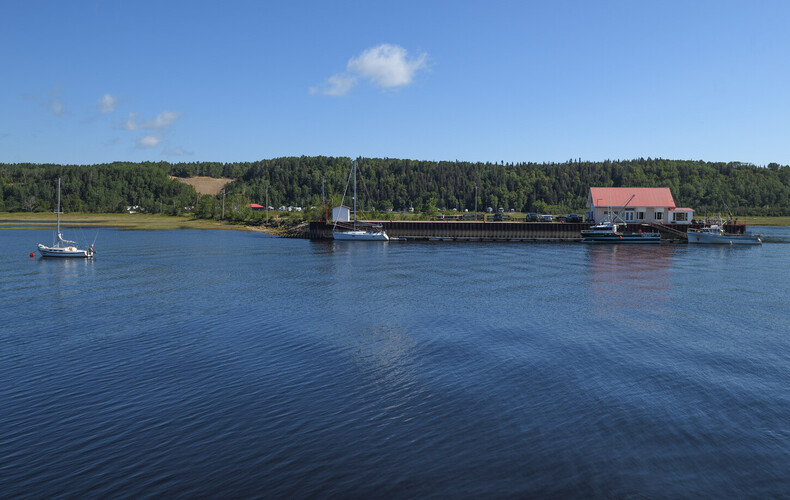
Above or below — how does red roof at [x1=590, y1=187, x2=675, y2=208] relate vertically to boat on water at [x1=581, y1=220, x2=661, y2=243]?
above

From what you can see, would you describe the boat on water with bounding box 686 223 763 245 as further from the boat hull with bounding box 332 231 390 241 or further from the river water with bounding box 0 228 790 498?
the river water with bounding box 0 228 790 498

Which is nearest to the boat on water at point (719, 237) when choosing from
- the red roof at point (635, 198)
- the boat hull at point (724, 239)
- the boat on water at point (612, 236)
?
the boat hull at point (724, 239)

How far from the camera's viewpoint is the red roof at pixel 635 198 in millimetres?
141500

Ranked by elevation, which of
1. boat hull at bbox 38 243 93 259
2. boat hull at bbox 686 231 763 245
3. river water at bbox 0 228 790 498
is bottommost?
river water at bbox 0 228 790 498

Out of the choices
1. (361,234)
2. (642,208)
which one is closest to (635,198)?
(642,208)

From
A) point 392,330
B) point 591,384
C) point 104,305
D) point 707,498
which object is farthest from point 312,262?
point 707,498

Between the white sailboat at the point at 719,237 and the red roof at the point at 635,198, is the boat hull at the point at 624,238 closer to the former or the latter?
the white sailboat at the point at 719,237

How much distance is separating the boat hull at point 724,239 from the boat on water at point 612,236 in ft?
30.4

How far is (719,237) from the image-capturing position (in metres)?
127

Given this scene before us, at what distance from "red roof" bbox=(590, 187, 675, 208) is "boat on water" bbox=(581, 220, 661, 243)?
12.7 meters

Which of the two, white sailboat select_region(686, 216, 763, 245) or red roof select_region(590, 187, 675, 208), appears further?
red roof select_region(590, 187, 675, 208)

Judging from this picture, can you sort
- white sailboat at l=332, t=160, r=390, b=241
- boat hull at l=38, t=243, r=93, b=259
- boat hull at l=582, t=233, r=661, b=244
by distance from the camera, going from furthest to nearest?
1. white sailboat at l=332, t=160, r=390, b=241
2. boat hull at l=582, t=233, r=661, b=244
3. boat hull at l=38, t=243, r=93, b=259

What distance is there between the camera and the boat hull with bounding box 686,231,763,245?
12644 cm

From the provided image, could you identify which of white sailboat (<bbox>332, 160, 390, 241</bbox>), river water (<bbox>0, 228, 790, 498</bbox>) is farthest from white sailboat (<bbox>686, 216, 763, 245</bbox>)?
river water (<bbox>0, 228, 790, 498</bbox>)
